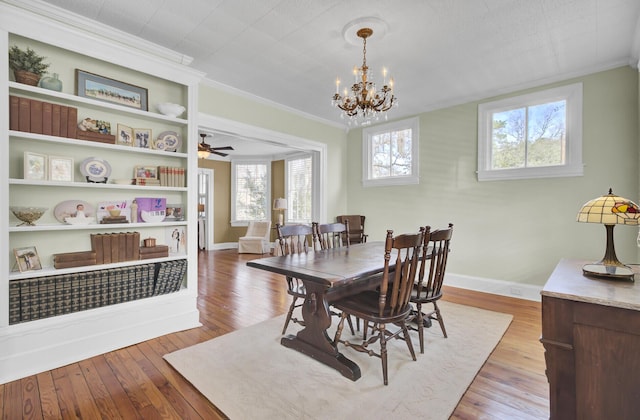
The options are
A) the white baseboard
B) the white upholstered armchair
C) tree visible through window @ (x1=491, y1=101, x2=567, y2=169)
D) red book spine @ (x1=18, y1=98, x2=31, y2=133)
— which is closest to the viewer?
red book spine @ (x1=18, y1=98, x2=31, y2=133)

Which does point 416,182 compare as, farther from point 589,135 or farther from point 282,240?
point 282,240

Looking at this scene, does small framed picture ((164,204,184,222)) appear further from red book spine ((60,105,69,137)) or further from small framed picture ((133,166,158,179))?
red book spine ((60,105,69,137))

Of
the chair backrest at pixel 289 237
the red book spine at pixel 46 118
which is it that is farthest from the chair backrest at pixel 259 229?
the red book spine at pixel 46 118

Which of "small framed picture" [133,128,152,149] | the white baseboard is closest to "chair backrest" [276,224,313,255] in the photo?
"small framed picture" [133,128,152,149]

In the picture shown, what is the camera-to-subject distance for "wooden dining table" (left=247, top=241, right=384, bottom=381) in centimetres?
193

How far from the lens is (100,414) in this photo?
5.60 feet

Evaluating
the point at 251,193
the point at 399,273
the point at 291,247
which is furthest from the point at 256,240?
the point at 399,273

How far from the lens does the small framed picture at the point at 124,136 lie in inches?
106

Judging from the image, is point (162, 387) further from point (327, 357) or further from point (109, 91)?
point (109, 91)

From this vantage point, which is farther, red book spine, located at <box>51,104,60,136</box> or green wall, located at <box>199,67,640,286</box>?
green wall, located at <box>199,67,640,286</box>

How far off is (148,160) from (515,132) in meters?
4.34

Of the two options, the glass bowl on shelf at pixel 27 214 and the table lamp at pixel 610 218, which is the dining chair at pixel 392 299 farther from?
the glass bowl on shelf at pixel 27 214

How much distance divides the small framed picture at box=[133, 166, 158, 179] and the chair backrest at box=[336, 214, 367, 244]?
10.1 feet

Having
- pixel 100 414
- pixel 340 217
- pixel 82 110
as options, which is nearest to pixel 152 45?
pixel 82 110
